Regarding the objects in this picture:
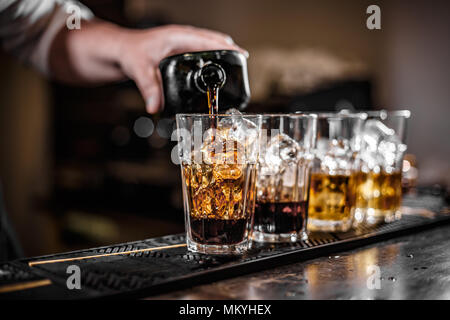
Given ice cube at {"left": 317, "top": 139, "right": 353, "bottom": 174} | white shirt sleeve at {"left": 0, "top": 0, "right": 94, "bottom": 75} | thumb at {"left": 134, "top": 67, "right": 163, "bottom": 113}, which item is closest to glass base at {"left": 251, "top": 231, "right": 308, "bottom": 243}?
ice cube at {"left": 317, "top": 139, "right": 353, "bottom": 174}

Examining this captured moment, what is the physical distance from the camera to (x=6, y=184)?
5672mm

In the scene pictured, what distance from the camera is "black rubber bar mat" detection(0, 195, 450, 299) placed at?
0.73 m

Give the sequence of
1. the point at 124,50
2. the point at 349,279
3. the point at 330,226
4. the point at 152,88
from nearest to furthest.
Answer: the point at 349,279 < the point at 330,226 < the point at 152,88 < the point at 124,50

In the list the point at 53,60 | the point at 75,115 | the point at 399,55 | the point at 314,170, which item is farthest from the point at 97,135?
the point at 314,170

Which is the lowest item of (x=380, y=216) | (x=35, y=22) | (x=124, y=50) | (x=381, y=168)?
(x=380, y=216)

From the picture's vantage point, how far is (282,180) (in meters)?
1.12

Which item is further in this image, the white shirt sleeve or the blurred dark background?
the blurred dark background

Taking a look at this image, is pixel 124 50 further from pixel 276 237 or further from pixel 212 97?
pixel 276 237

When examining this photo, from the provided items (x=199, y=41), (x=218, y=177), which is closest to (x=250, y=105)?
(x=199, y=41)

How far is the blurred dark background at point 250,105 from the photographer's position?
399 centimetres

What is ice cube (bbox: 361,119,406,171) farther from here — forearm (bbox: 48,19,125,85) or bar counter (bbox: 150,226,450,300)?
forearm (bbox: 48,19,125,85)

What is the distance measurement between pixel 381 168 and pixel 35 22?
1.23 meters

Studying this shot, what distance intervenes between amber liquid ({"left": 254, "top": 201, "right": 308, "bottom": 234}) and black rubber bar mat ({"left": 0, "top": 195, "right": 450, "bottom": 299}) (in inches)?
1.9

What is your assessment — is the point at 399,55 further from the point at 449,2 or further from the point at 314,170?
the point at 314,170
